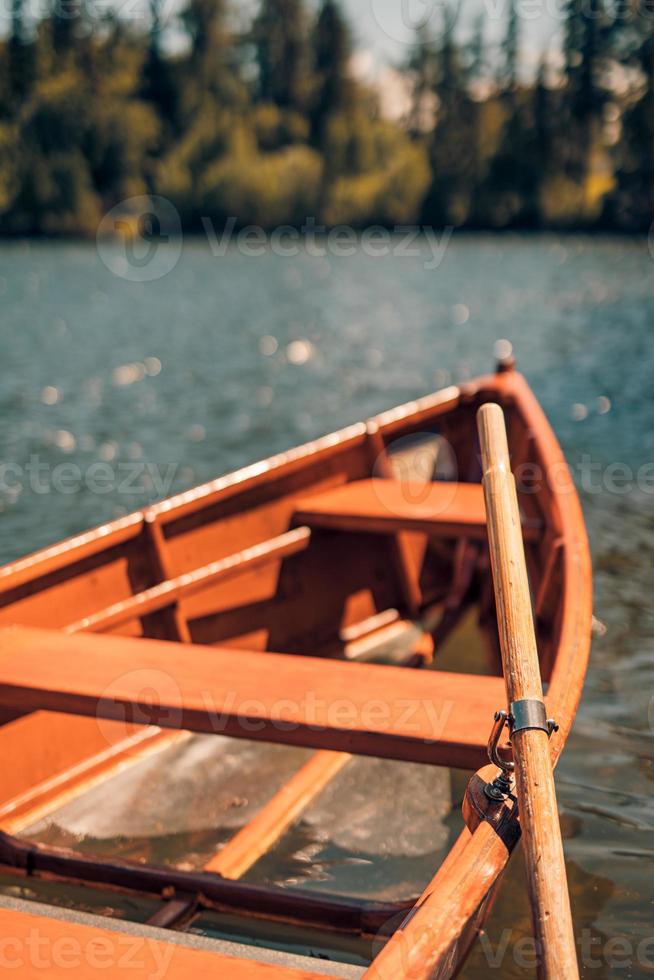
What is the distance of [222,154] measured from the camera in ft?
258

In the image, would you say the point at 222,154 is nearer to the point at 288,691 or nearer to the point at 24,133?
the point at 24,133

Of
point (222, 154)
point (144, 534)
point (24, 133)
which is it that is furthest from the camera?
point (222, 154)

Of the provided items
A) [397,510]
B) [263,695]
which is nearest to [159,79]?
[397,510]

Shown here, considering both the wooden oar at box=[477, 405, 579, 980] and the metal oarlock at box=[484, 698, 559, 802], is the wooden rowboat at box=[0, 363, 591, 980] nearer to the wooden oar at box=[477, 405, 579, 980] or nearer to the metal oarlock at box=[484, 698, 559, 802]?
the metal oarlock at box=[484, 698, 559, 802]

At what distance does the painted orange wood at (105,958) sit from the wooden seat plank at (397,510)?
362 centimetres

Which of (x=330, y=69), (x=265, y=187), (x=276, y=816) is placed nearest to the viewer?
(x=276, y=816)

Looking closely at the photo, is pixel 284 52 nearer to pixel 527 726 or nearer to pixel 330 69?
pixel 330 69

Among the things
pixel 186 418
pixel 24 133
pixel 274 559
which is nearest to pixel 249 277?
pixel 24 133

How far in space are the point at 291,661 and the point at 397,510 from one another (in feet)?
6.97

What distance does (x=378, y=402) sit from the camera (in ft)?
66.3

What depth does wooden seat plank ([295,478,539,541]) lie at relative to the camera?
245 inches

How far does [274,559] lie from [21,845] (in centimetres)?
245

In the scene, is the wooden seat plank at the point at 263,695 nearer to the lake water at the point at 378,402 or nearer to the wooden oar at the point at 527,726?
the wooden oar at the point at 527,726

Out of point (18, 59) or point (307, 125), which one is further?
point (307, 125)
